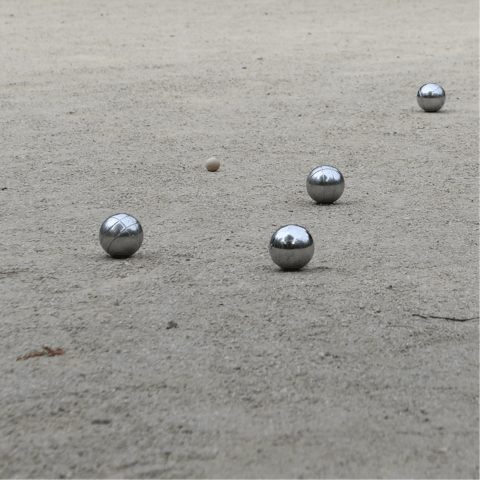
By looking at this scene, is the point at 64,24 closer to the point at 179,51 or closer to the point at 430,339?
the point at 179,51

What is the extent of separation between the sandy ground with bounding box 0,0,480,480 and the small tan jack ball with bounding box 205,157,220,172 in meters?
0.20

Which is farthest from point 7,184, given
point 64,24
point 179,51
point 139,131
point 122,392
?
point 64,24

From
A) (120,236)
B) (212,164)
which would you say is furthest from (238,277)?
(212,164)

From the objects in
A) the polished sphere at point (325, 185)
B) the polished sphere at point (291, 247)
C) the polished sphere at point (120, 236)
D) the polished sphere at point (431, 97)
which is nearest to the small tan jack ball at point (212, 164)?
the polished sphere at point (325, 185)

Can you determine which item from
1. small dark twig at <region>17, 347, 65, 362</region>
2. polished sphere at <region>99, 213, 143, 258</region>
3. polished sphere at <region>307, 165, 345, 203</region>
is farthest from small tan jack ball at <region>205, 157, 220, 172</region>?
small dark twig at <region>17, 347, 65, 362</region>

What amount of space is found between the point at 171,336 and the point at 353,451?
148 cm

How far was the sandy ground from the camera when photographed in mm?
3463

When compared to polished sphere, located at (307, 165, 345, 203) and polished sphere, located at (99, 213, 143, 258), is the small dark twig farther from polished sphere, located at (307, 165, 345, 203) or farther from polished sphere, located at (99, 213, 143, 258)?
polished sphere, located at (307, 165, 345, 203)

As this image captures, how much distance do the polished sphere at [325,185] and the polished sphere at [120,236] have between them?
78.8 inches

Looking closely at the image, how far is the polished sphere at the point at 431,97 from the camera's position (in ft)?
34.6

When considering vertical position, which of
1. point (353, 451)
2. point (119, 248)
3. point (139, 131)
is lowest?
point (353, 451)

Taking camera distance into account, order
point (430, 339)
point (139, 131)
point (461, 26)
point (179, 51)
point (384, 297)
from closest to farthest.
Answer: point (430, 339) < point (384, 297) < point (139, 131) < point (179, 51) < point (461, 26)

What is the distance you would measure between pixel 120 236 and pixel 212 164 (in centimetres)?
285

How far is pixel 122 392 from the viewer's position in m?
3.88
